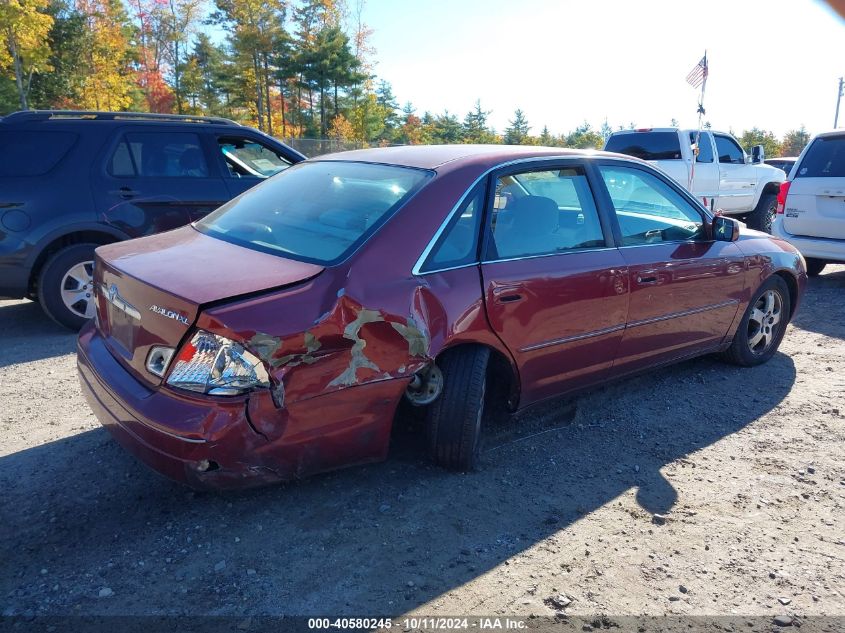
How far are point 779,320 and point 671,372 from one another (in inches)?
40.8

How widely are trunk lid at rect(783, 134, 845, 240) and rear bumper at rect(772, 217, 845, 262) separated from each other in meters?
0.06

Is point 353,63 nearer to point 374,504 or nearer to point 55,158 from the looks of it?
point 55,158

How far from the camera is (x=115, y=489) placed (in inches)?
124

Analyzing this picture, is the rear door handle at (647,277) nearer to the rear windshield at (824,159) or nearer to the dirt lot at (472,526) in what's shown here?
the dirt lot at (472,526)

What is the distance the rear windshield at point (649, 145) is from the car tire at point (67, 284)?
855 centimetres

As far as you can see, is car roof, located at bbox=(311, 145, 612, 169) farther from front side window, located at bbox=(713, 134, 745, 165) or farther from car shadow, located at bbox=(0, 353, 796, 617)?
front side window, located at bbox=(713, 134, 745, 165)

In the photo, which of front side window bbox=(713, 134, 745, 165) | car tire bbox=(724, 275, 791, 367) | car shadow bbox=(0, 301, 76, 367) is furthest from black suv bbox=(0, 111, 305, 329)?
front side window bbox=(713, 134, 745, 165)

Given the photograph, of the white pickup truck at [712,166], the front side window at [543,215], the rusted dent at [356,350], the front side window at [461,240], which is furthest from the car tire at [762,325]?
the white pickup truck at [712,166]

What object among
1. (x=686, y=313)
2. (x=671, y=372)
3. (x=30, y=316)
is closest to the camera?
(x=686, y=313)

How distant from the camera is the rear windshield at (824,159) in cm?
775

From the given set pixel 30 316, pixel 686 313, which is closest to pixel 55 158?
pixel 30 316

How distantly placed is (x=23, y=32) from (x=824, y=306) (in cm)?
2667

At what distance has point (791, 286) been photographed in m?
5.23

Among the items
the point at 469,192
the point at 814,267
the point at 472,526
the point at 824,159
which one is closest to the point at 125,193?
the point at 469,192
